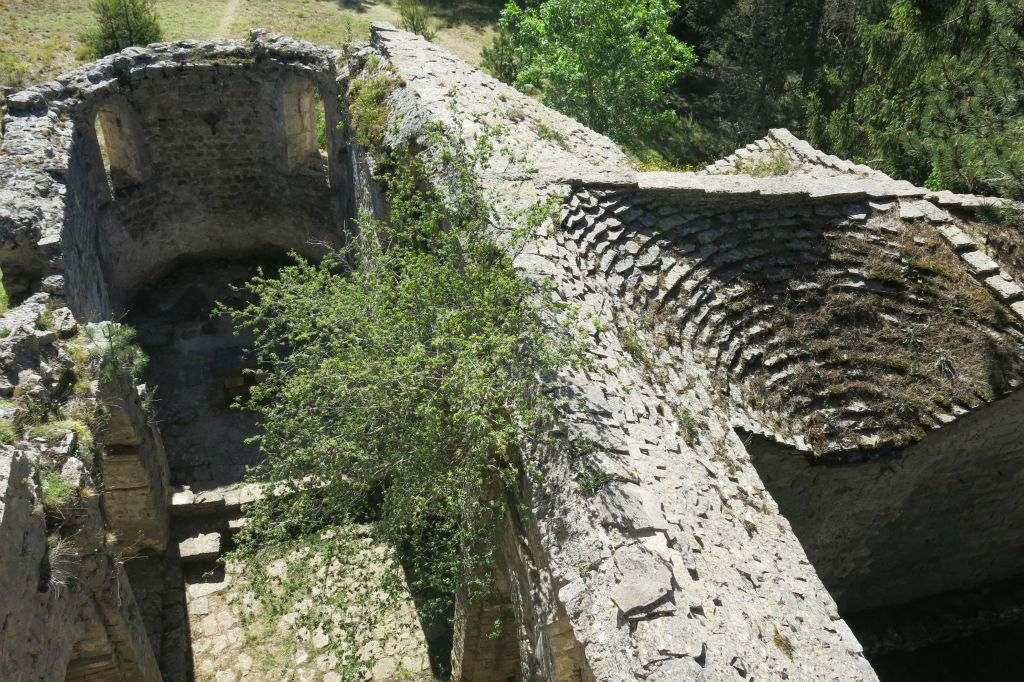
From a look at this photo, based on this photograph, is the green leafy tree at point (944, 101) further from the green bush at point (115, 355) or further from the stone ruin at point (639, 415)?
the green bush at point (115, 355)

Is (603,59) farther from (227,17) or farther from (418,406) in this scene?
(418,406)

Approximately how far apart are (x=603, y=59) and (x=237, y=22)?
1085 centimetres

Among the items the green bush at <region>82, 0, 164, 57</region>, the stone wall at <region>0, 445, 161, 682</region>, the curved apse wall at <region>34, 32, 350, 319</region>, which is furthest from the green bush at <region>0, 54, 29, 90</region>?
the stone wall at <region>0, 445, 161, 682</region>

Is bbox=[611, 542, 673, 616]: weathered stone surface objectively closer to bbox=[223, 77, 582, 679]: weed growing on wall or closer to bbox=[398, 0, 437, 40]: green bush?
bbox=[223, 77, 582, 679]: weed growing on wall

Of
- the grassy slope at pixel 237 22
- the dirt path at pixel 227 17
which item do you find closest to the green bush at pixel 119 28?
the grassy slope at pixel 237 22

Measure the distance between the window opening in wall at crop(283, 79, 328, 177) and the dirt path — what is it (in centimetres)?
834

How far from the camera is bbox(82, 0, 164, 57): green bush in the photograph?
18141 mm

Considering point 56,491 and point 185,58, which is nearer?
point 56,491

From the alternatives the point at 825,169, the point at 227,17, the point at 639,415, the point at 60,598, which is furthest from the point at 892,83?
the point at 227,17

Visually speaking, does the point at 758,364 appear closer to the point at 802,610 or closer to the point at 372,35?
the point at 802,610

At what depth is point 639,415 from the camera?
647 centimetres

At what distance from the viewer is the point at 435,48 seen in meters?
12.6

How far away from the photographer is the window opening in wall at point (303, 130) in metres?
13.9

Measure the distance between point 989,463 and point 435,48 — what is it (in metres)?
9.25
